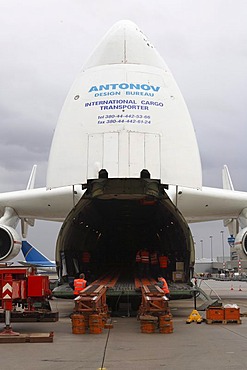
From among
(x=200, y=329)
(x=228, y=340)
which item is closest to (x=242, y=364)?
(x=228, y=340)

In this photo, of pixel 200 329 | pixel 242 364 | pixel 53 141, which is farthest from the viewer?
pixel 53 141

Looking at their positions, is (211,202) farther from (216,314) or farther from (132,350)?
(132,350)

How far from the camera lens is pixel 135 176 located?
540 inches

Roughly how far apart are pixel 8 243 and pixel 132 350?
9121 mm

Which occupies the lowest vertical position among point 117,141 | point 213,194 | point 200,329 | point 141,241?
point 200,329

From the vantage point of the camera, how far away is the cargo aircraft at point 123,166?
13539 millimetres

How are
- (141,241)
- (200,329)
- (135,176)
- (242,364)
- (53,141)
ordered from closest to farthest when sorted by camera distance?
(242,364)
(200,329)
(135,176)
(53,141)
(141,241)

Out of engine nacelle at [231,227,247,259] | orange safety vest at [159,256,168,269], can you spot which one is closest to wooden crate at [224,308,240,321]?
engine nacelle at [231,227,247,259]

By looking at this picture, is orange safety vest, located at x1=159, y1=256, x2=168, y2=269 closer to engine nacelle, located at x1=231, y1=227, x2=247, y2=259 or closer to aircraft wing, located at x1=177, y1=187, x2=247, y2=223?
aircraft wing, located at x1=177, y1=187, x2=247, y2=223

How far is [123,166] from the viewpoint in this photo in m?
13.9

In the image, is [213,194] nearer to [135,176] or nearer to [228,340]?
[135,176]

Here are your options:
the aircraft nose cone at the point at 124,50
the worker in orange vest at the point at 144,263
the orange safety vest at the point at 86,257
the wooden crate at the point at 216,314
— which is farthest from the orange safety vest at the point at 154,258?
the aircraft nose cone at the point at 124,50

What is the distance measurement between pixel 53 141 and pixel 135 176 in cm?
357

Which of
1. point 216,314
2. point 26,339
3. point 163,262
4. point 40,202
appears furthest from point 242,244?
point 26,339
